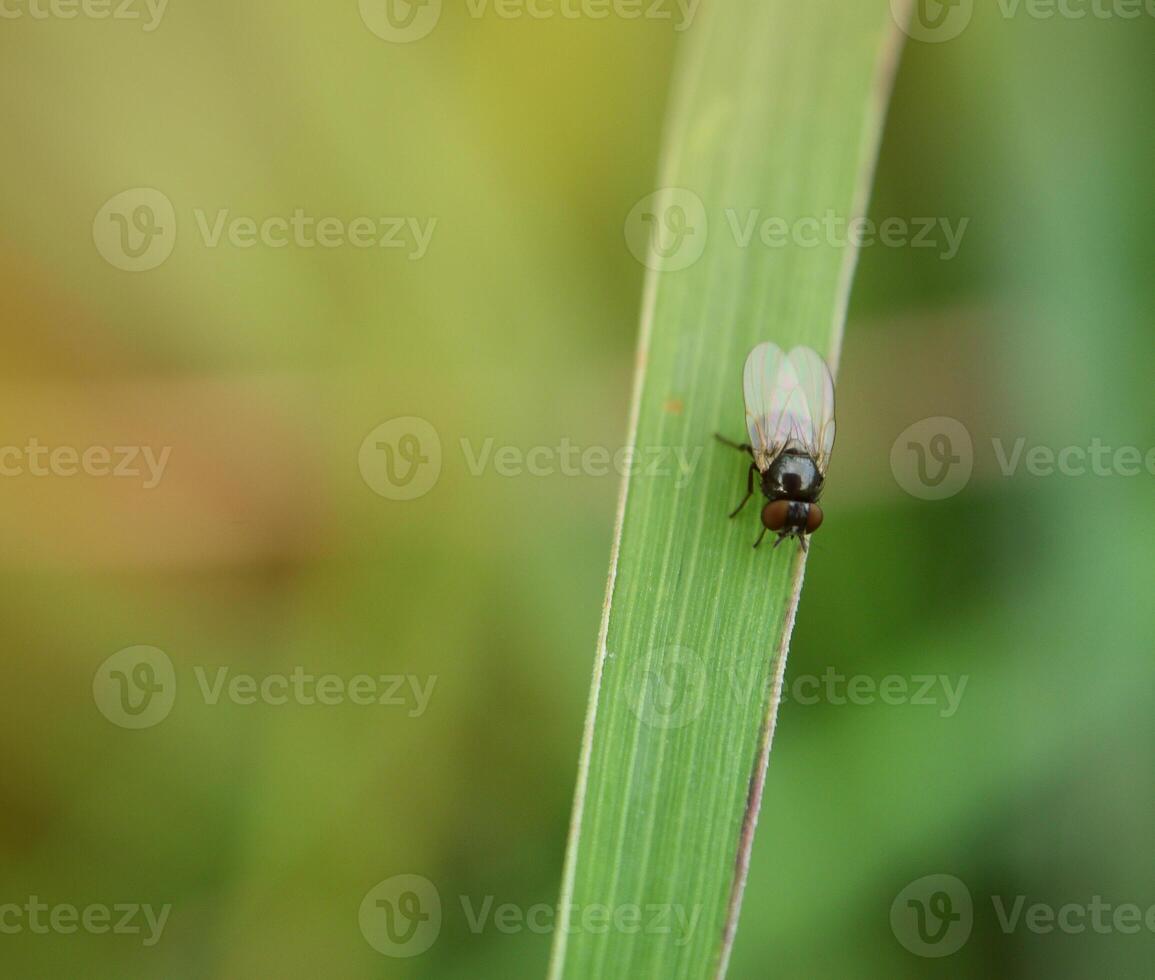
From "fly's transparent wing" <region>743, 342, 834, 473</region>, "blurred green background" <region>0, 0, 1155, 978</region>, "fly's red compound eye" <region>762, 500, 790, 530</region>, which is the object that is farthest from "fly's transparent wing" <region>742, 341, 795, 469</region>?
"blurred green background" <region>0, 0, 1155, 978</region>

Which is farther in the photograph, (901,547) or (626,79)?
(626,79)

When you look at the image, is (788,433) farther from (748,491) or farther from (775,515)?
(775,515)

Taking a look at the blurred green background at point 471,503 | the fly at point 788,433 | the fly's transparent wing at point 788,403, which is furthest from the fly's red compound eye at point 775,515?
the blurred green background at point 471,503

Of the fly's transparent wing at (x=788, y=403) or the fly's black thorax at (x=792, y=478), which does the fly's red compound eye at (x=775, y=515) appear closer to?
the fly's black thorax at (x=792, y=478)

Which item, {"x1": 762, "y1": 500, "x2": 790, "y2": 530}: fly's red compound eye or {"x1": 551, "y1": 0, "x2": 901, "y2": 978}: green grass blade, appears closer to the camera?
{"x1": 551, "y1": 0, "x2": 901, "y2": 978}: green grass blade

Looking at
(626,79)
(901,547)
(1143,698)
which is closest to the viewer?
(1143,698)

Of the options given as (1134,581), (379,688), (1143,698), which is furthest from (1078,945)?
(379,688)

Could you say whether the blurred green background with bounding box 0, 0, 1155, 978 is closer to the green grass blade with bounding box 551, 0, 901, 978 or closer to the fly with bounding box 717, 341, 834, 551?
the fly with bounding box 717, 341, 834, 551

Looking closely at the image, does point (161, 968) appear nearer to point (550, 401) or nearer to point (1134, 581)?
point (550, 401)
